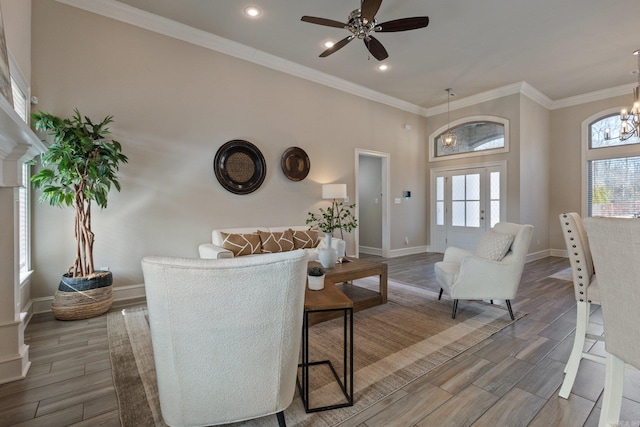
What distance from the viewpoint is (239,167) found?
13.7 feet

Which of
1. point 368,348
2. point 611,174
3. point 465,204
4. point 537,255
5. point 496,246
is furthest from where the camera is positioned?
point 465,204

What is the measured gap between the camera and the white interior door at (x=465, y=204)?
5.87 meters

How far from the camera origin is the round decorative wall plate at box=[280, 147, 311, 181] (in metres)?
4.62

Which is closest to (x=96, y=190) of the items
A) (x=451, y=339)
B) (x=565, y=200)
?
(x=451, y=339)

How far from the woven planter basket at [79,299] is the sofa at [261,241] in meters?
1.04

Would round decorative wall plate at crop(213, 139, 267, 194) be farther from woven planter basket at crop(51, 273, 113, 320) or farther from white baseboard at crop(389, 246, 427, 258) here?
white baseboard at crop(389, 246, 427, 258)

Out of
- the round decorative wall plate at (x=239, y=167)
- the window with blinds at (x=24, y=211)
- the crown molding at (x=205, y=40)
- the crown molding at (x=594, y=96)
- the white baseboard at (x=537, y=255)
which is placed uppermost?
the crown molding at (x=205, y=40)

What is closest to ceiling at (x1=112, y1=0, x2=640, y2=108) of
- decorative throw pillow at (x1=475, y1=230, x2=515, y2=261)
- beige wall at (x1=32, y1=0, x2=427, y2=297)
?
beige wall at (x1=32, y1=0, x2=427, y2=297)

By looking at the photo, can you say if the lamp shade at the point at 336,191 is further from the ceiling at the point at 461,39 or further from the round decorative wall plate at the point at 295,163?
the ceiling at the point at 461,39

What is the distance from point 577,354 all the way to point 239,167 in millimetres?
3875

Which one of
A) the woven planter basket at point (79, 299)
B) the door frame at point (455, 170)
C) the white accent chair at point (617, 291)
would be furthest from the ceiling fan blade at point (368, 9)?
the door frame at point (455, 170)

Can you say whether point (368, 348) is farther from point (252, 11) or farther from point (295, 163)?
point (252, 11)

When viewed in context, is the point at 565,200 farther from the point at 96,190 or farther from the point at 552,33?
the point at 96,190

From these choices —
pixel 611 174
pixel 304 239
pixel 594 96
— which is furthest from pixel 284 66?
pixel 611 174
